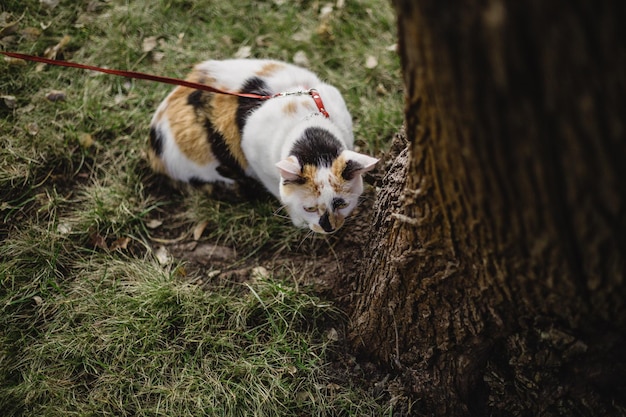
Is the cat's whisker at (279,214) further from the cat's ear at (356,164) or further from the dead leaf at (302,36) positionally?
the dead leaf at (302,36)

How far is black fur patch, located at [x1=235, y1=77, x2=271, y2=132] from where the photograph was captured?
284cm

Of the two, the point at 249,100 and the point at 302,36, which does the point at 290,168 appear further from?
the point at 302,36

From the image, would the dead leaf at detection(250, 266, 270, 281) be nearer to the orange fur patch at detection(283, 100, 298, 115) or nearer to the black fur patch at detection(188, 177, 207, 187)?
the black fur patch at detection(188, 177, 207, 187)

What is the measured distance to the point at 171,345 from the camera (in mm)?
2553

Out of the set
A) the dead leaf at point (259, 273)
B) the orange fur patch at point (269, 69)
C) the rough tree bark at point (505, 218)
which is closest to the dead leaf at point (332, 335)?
the rough tree bark at point (505, 218)

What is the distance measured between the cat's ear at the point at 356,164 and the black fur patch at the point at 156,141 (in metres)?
1.33

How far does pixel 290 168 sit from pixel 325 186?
22 cm

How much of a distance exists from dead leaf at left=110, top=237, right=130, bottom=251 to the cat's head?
1.14 m

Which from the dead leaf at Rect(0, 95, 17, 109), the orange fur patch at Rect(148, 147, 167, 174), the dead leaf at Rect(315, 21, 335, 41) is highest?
the dead leaf at Rect(315, 21, 335, 41)

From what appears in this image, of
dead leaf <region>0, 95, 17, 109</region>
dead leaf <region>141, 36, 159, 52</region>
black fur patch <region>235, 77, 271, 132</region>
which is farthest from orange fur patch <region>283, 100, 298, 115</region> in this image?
dead leaf <region>0, 95, 17, 109</region>

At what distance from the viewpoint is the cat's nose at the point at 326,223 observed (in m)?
2.51

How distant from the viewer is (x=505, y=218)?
4.42 feet

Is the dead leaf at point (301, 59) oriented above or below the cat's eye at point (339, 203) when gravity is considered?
above

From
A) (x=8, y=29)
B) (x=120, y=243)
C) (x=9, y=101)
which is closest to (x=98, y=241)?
(x=120, y=243)
